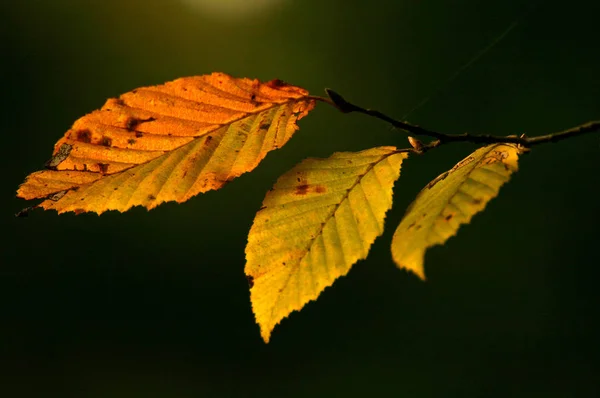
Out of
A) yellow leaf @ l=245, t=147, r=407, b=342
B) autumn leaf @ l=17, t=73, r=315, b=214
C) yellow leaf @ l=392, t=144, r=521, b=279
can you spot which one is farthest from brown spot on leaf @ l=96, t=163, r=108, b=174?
yellow leaf @ l=392, t=144, r=521, b=279

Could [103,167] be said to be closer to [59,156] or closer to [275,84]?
[59,156]

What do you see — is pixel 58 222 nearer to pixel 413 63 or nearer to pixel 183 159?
pixel 413 63

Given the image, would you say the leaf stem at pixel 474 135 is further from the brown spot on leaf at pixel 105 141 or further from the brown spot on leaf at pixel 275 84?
the brown spot on leaf at pixel 105 141

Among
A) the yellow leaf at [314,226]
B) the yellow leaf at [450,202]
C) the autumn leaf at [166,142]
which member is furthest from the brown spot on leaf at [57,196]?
the yellow leaf at [450,202]

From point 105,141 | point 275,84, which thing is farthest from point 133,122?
point 275,84

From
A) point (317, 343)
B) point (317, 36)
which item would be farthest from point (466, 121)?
point (317, 343)

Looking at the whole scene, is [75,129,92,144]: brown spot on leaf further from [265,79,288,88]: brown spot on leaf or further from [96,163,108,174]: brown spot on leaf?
[265,79,288,88]: brown spot on leaf
